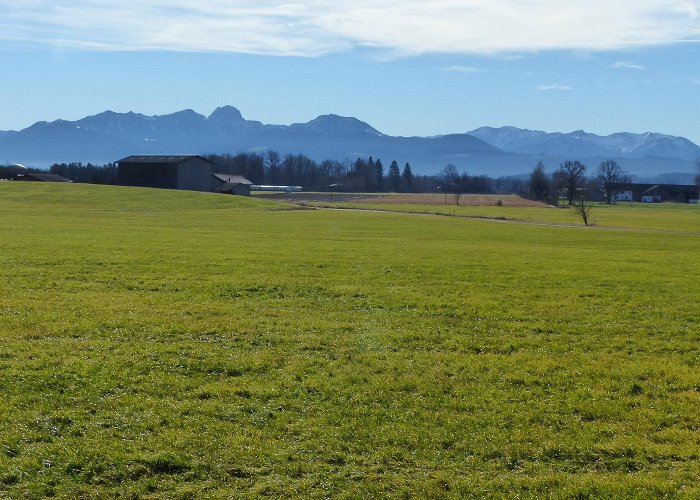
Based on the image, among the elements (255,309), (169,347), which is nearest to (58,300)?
(255,309)

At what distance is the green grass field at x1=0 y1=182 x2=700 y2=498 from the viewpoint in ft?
25.8

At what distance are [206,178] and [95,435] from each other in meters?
137

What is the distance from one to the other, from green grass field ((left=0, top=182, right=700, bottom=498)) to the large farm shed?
11784 centimetres

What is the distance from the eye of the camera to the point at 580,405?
33.0 ft

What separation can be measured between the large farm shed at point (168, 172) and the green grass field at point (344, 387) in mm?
117836

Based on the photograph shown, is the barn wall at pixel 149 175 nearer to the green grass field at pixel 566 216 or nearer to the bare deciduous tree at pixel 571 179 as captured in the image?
the green grass field at pixel 566 216

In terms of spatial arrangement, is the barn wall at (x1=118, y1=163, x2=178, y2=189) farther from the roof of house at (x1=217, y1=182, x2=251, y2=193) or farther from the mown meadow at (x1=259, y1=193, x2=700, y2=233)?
the mown meadow at (x1=259, y1=193, x2=700, y2=233)

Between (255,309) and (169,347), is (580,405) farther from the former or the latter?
(255,309)

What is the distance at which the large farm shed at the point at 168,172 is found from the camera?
13788cm

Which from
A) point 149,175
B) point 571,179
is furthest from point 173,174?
point 571,179

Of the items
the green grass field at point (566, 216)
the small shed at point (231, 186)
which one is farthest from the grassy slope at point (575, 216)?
the small shed at point (231, 186)

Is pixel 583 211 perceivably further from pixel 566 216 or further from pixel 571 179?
pixel 571 179

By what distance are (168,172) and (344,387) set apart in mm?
131289

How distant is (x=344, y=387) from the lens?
10867 mm
